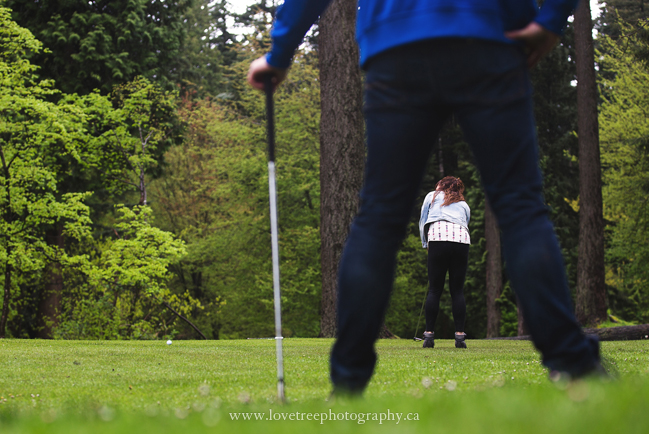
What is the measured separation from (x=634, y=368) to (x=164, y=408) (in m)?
3.17

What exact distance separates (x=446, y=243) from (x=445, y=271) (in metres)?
0.37

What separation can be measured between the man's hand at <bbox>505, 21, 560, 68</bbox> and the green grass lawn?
48.6 inches

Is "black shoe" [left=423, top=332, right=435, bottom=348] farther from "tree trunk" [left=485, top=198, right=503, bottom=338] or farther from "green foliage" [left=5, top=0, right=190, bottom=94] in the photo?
"tree trunk" [left=485, top=198, right=503, bottom=338]

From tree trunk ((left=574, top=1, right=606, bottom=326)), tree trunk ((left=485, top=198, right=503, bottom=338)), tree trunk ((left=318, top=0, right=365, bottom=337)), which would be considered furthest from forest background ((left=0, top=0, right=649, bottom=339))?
tree trunk ((left=318, top=0, right=365, bottom=337))

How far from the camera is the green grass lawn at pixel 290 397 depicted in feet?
5.65

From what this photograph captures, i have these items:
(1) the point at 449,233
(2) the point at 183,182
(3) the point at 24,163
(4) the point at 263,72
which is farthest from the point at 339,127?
(2) the point at 183,182

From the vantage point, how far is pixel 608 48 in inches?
1195

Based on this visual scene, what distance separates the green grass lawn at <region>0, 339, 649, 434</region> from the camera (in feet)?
5.65

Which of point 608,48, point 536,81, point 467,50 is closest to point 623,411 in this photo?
point 467,50

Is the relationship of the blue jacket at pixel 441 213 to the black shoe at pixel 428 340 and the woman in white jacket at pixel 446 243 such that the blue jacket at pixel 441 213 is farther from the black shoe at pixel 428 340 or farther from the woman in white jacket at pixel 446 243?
the black shoe at pixel 428 340

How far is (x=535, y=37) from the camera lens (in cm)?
252

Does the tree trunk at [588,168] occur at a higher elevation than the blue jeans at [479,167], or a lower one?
higher

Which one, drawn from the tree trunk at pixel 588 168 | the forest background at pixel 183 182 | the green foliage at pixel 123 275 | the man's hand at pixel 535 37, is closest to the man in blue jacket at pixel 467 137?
the man's hand at pixel 535 37

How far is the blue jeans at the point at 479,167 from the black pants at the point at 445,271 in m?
5.46
